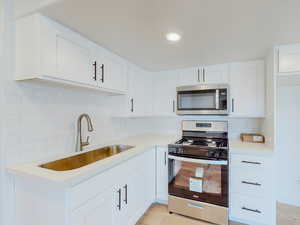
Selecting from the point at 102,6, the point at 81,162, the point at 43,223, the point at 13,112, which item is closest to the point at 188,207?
the point at 81,162

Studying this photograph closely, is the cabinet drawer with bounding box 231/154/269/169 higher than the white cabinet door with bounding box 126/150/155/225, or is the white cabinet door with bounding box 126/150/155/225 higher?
the cabinet drawer with bounding box 231/154/269/169

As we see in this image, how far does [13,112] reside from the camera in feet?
4.29

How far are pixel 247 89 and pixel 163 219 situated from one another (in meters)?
2.07

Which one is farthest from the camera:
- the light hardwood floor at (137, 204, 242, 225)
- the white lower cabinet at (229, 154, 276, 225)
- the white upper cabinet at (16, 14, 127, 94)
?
the light hardwood floor at (137, 204, 242, 225)

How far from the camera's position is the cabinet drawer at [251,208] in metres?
1.86

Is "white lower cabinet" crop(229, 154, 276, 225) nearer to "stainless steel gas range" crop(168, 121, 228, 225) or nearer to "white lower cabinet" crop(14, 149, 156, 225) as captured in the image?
"stainless steel gas range" crop(168, 121, 228, 225)

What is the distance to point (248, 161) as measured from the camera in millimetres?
1913

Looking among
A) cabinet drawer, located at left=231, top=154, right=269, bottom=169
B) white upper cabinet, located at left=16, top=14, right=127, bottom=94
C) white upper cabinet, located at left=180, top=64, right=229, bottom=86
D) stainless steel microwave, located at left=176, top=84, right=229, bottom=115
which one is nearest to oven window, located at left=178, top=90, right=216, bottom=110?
stainless steel microwave, located at left=176, top=84, right=229, bottom=115

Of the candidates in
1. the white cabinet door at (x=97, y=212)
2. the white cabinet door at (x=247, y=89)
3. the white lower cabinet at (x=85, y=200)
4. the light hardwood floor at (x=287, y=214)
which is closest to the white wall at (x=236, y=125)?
the white cabinet door at (x=247, y=89)

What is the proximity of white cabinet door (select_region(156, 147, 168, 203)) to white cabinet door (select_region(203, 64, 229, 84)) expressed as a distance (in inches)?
49.8

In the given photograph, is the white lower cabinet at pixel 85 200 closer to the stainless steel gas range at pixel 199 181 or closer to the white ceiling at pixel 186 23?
the stainless steel gas range at pixel 199 181

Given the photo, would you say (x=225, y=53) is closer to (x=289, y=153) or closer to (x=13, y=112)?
(x=289, y=153)

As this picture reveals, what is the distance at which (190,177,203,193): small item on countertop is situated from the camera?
2.00 m

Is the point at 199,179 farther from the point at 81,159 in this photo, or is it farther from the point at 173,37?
the point at 173,37
